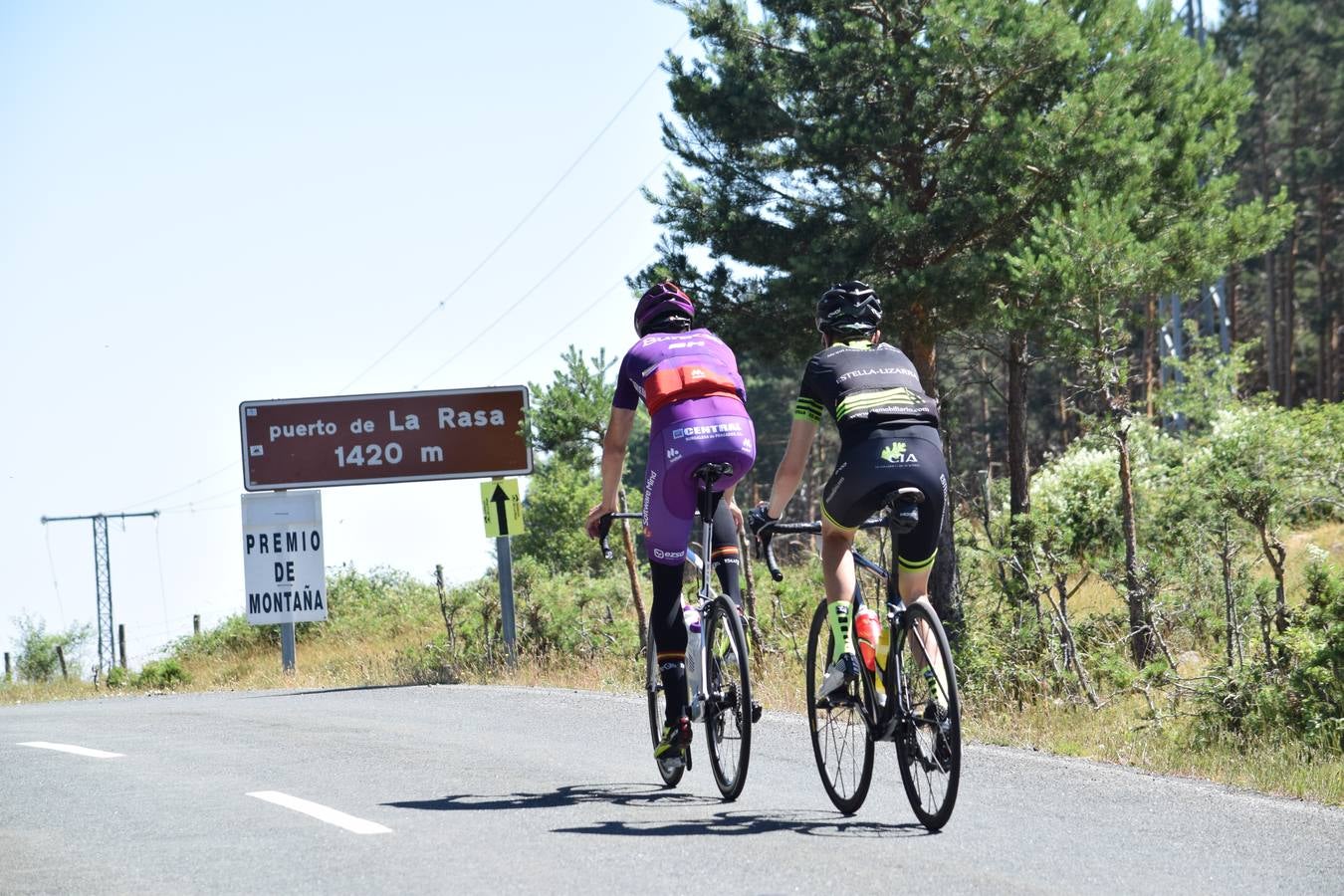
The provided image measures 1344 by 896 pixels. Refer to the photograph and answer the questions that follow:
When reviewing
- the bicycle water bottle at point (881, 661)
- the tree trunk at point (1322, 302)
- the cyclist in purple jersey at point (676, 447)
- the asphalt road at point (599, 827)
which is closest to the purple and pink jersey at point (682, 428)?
the cyclist in purple jersey at point (676, 447)

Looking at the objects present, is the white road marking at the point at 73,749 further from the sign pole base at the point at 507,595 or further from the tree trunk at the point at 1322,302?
the tree trunk at the point at 1322,302

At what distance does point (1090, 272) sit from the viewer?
Answer: 11.5 metres

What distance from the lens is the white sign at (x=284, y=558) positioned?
2472 centimetres

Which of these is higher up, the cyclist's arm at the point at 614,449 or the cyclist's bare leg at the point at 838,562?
the cyclist's arm at the point at 614,449

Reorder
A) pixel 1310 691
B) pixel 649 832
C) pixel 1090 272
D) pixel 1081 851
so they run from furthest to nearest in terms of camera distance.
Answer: pixel 1090 272
pixel 1310 691
pixel 649 832
pixel 1081 851

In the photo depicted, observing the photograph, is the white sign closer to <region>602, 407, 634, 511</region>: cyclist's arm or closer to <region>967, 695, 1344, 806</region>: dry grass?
<region>967, 695, 1344, 806</region>: dry grass

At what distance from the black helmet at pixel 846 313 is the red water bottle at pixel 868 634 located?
1.22 m

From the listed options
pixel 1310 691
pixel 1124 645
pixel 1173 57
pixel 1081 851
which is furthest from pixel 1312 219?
pixel 1081 851

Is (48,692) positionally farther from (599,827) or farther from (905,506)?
(905,506)

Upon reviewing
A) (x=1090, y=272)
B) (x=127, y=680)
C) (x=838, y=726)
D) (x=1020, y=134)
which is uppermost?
(x=1020, y=134)

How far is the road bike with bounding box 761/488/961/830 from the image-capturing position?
557 centimetres

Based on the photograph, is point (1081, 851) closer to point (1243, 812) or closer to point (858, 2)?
point (1243, 812)

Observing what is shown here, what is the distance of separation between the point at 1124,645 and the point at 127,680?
25.6 meters

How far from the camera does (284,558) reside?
25.2 metres
